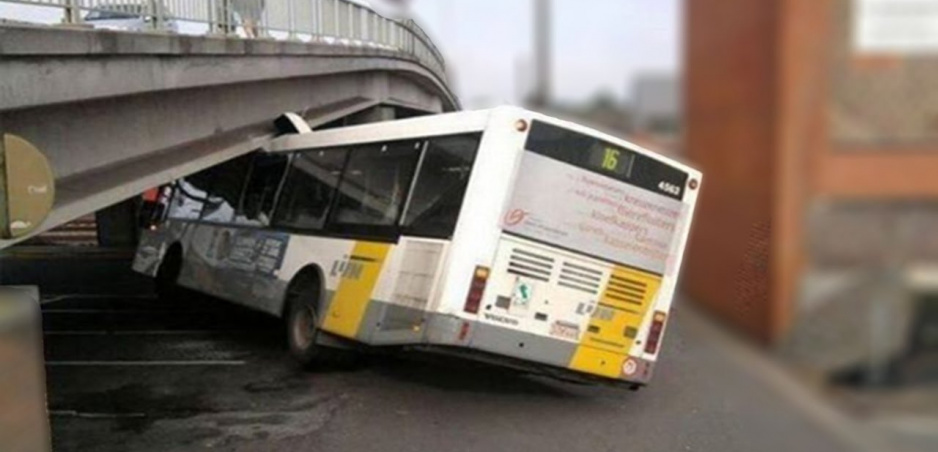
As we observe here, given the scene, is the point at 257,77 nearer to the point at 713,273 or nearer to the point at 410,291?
the point at 410,291

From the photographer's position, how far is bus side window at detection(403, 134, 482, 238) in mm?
7148

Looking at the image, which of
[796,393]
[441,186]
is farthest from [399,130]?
[796,393]

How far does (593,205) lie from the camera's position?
23.4ft

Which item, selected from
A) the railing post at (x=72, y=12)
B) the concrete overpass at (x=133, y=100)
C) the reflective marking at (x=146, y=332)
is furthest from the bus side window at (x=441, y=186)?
the reflective marking at (x=146, y=332)

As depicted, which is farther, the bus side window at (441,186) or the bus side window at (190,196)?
the bus side window at (190,196)

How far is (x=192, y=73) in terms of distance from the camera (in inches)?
→ 317

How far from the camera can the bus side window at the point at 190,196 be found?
11809 mm

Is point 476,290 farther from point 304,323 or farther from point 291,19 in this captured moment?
point 291,19

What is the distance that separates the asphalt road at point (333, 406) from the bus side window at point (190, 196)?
2.41 m

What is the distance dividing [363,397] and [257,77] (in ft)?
13.2

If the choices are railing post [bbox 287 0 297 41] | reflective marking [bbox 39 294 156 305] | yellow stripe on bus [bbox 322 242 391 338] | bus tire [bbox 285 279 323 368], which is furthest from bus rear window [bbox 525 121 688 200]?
reflective marking [bbox 39 294 156 305]

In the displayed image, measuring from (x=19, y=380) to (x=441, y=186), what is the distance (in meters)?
4.08

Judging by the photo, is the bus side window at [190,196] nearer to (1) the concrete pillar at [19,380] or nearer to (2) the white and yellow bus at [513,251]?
(2) the white and yellow bus at [513,251]

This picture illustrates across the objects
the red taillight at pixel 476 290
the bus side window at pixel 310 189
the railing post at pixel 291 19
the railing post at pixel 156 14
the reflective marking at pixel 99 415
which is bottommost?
the reflective marking at pixel 99 415
